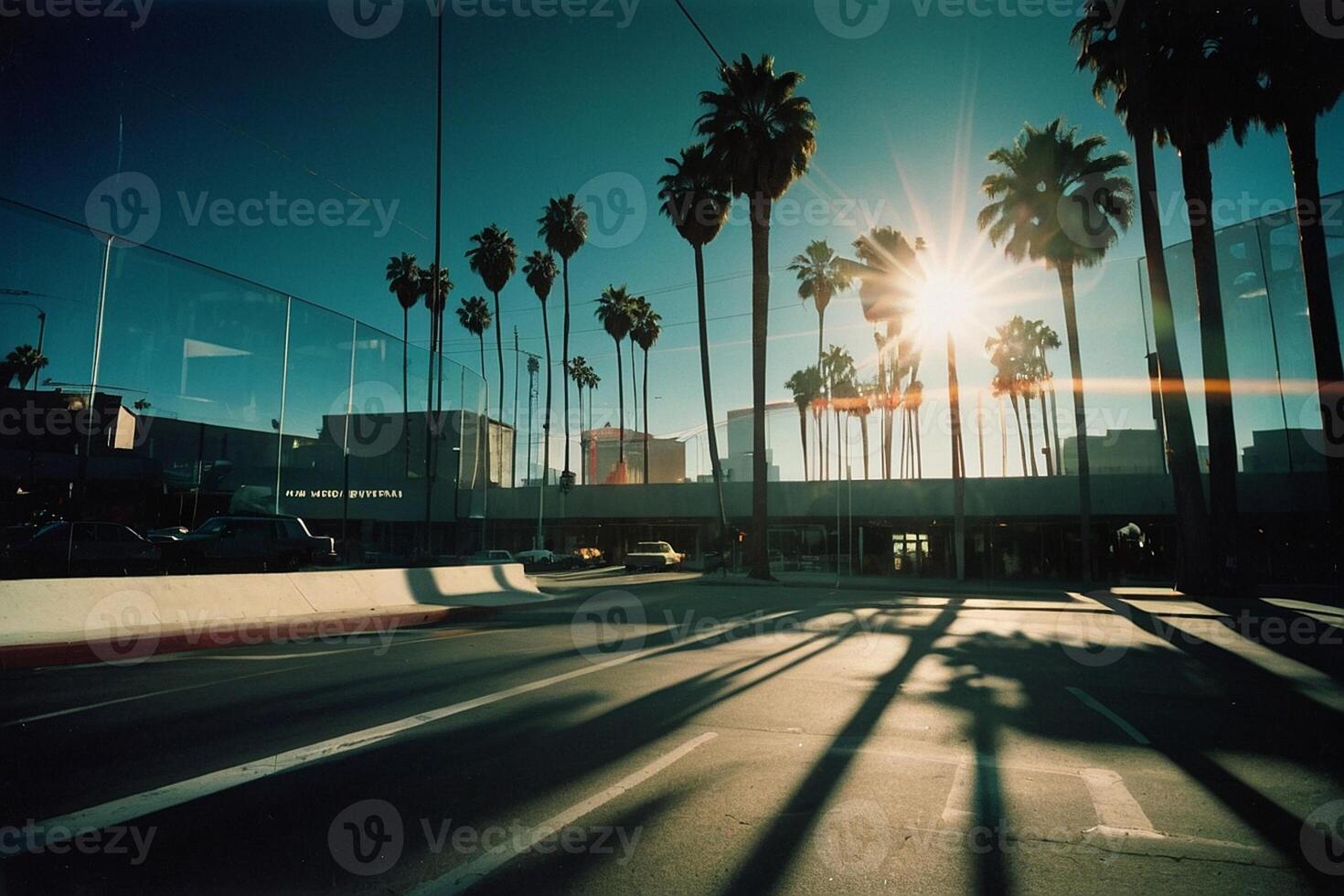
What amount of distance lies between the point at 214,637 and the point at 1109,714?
37.4 feet

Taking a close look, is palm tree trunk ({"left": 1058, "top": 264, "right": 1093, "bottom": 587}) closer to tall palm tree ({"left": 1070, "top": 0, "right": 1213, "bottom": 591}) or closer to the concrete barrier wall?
tall palm tree ({"left": 1070, "top": 0, "right": 1213, "bottom": 591})

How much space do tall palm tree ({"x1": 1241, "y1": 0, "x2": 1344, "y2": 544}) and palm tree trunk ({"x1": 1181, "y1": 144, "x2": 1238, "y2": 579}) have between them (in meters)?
2.09

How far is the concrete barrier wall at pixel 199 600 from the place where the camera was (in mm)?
9539

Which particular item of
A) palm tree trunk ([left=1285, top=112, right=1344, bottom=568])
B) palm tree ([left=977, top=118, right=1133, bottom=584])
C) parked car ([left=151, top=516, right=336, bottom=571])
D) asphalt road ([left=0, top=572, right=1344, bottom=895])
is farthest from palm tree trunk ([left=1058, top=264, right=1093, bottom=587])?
parked car ([left=151, top=516, right=336, bottom=571])

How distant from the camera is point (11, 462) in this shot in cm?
1055

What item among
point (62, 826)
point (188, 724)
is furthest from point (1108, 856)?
point (188, 724)

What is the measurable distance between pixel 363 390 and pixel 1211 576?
24.3 metres

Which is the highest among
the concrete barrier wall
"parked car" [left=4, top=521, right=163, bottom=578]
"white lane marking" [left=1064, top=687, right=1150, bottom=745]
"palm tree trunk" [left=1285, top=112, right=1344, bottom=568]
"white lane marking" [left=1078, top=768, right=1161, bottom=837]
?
"palm tree trunk" [left=1285, top=112, right=1344, bottom=568]

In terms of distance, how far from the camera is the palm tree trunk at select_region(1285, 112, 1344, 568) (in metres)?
19.8

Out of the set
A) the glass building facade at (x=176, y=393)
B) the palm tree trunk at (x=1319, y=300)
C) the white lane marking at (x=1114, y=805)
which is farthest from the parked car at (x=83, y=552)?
the palm tree trunk at (x=1319, y=300)

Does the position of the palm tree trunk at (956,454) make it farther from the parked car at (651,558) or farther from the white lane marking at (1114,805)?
the white lane marking at (1114,805)

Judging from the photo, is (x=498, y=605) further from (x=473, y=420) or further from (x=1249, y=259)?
(x=1249, y=259)

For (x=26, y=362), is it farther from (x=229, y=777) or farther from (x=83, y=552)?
(x=229, y=777)

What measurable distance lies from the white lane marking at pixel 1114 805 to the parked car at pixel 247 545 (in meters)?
14.7
